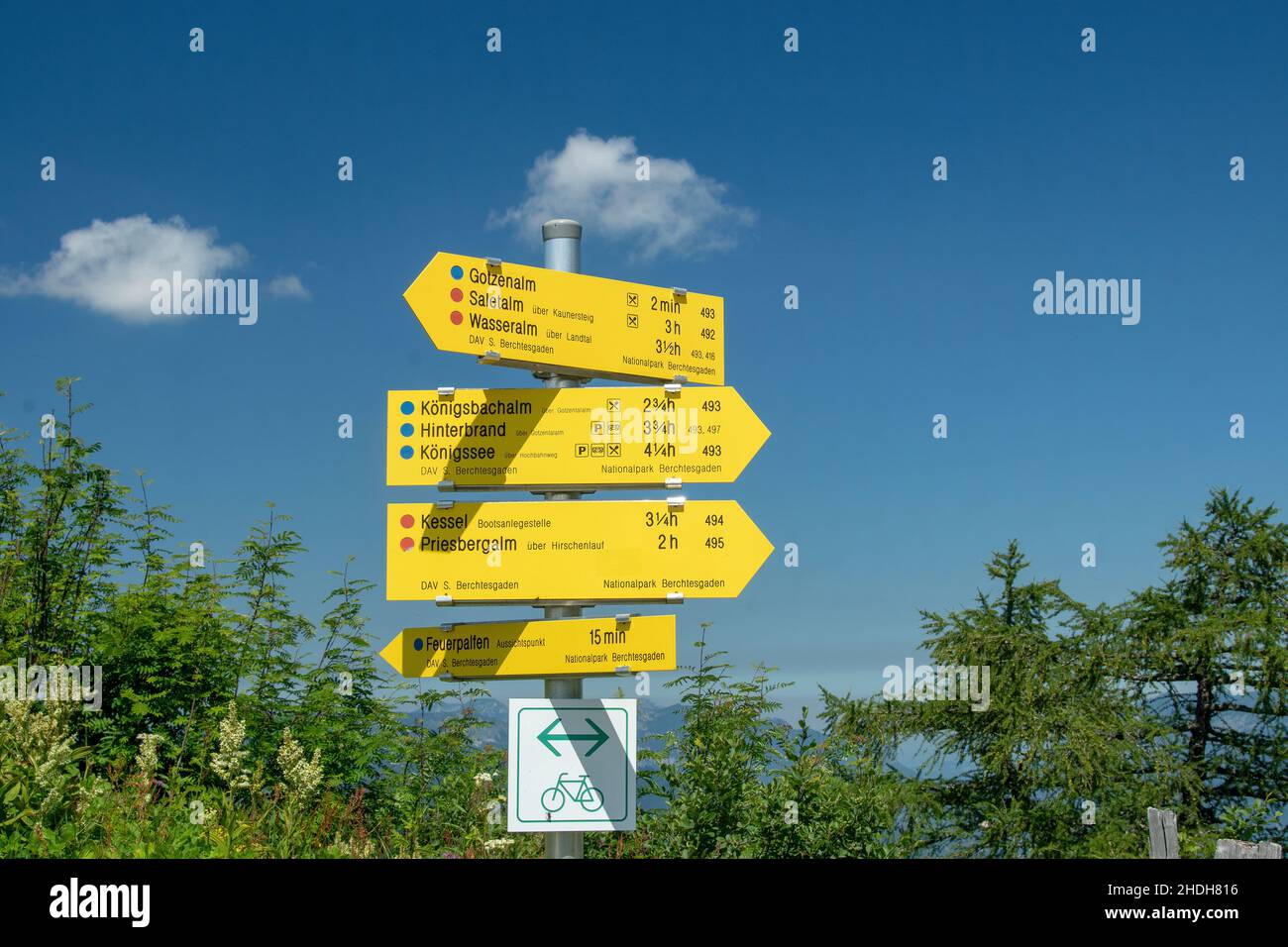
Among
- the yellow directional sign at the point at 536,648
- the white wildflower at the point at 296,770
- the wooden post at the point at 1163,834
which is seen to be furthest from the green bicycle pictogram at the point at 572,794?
the wooden post at the point at 1163,834

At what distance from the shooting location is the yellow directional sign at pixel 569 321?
5.78 meters

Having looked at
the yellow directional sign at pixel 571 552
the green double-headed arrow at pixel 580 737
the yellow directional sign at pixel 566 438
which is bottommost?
the green double-headed arrow at pixel 580 737

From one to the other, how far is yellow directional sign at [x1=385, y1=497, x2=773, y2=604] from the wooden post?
12.7 ft

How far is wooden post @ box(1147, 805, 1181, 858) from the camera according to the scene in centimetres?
750

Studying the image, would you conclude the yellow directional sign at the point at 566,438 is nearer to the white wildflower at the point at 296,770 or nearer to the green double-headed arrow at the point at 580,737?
the green double-headed arrow at the point at 580,737

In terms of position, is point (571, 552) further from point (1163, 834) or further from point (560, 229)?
point (1163, 834)

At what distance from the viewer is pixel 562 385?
6273 mm

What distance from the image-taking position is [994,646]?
15195 mm

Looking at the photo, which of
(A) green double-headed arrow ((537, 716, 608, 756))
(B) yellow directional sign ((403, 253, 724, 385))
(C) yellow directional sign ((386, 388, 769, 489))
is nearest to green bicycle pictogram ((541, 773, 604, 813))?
(A) green double-headed arrow ((537, 716, 608, 756))

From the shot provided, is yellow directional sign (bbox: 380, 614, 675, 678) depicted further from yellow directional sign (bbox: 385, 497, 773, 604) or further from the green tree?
the green tree

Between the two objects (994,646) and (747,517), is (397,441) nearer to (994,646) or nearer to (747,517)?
(747,517)

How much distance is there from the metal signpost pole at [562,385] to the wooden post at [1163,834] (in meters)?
4.23

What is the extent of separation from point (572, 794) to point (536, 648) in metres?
0.80
